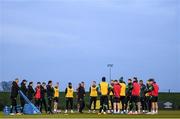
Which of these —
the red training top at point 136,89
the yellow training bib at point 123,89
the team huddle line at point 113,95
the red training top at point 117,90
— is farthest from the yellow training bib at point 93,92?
the red training top at point 136,89

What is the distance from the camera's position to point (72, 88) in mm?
36500

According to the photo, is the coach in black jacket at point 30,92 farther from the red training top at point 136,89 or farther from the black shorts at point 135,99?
the red training top at point 136,89

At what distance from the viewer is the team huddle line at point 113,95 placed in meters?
31.9

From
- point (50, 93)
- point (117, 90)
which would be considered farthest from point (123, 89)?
point (50, 93)

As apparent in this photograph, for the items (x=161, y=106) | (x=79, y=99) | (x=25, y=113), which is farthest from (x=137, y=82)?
(x=161, y=106)

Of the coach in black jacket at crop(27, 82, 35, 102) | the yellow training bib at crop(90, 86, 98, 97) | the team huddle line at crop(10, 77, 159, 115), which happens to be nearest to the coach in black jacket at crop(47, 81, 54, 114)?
the team huddle line at crop(10, 77, 159, 115)

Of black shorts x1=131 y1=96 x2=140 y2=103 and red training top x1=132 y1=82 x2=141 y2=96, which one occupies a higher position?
red training top x1=132 y1=82 x2=141 y2=96

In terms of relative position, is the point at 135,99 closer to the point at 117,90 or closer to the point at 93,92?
the point at 117,90

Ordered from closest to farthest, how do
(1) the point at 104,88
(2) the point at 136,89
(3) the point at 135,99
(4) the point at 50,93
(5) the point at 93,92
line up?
(1) the point at 104,88
(2) the point at 136,89
(3) the point at 135,99
(5) the point at 93,92
(4) the point at 50,93

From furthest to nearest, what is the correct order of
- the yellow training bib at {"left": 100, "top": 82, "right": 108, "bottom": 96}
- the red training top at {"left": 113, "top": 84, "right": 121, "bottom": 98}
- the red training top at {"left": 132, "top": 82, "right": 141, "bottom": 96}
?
the red training top at {"left": 132, "top": 82, "right": 141, "bottom": 96} < the red training top at {"left": 113, "top": 84, "right": 121, "bottom": 98} < the yellow training bib at {"left": 100, "top": 82, "right": 108, "bottom": 96}

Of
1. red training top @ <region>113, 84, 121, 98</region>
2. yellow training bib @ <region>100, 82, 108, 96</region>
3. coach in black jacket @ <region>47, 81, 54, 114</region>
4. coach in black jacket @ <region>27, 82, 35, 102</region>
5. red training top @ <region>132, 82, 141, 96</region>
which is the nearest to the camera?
yellow training bib @ <region>100, 82, 108, 96</region>

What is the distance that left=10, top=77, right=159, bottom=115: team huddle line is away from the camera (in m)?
31.9

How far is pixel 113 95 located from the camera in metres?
32.6

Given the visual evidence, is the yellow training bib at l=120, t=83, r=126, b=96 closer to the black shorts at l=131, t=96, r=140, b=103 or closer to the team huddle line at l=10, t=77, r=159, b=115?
the team huddle line at l=10, t=77, r=159, b=115
